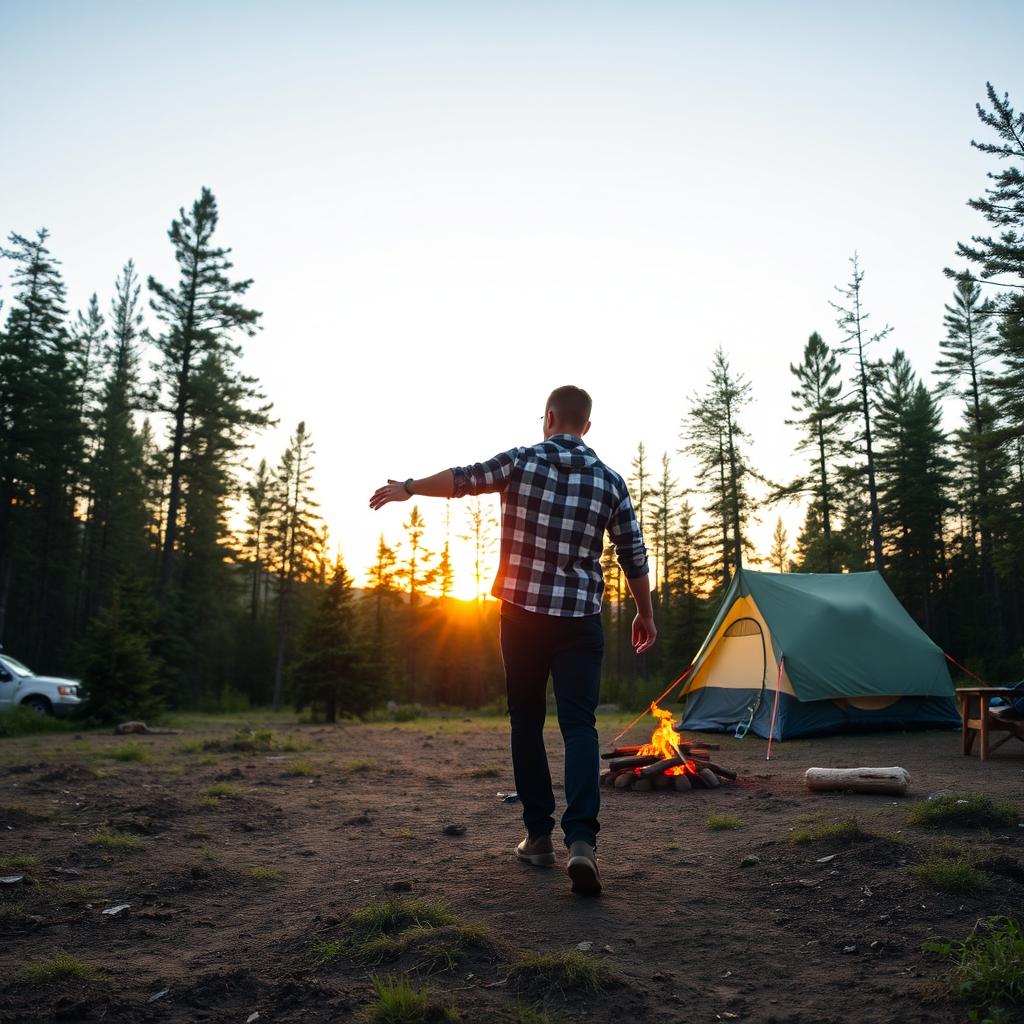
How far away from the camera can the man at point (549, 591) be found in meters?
3.43

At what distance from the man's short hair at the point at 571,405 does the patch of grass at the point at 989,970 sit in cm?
251

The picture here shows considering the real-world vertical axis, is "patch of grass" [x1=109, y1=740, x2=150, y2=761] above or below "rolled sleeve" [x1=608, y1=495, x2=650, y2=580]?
below

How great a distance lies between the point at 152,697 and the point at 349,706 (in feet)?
16.8

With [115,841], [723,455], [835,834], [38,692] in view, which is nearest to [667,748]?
[835,834]

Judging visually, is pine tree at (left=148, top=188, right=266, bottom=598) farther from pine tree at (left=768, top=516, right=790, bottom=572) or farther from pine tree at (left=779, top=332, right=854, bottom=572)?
pine tree at (left=768, top=516, right=790, bottom=572)

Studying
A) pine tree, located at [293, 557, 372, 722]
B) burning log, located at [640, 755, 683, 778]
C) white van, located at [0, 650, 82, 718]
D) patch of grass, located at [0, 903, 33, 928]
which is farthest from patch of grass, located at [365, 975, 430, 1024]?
pine tree, located at [293, 557, 372, 722]

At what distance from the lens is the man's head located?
385 centimetres

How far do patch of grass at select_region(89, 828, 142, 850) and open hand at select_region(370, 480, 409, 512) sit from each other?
2588 mm

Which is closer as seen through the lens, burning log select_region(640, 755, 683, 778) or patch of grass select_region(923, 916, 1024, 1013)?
patch of grass select_region(923, 916, 1024, 1013)

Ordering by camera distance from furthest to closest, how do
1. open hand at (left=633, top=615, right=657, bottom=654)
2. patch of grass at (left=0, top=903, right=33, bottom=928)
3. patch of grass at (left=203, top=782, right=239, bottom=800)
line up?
1. patch of grass at (left=203, top=782, right=239, bottom=800)
2. open hand at (left=633, top=615, right=657, bottom=654)
3. patch of grass at (left=0, top=903, right=33, bottom=928)

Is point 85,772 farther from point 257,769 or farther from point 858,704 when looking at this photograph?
point 858,704

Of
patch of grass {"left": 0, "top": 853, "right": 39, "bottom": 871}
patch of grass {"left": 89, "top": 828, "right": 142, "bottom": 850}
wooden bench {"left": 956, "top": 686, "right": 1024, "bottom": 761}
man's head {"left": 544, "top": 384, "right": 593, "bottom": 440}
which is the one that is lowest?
patch of grass {"left": 89, "top": 828, "right": 142, "bottom": 850}

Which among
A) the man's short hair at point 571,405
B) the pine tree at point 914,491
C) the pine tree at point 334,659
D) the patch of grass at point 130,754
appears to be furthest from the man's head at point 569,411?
the pine tree at point 914,491

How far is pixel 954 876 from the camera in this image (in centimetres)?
318
